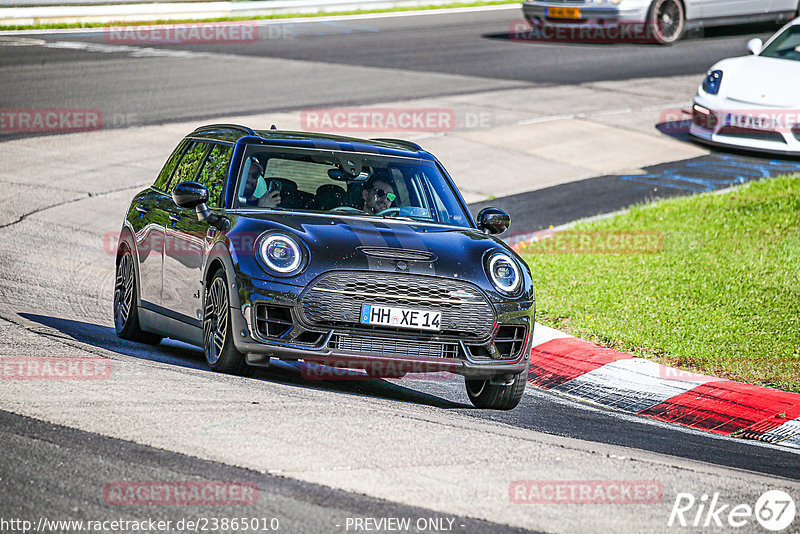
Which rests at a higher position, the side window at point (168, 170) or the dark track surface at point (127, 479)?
the side window at point (168, 170)

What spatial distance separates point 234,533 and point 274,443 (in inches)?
38.7

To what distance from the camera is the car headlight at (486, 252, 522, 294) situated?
6852 millimetres

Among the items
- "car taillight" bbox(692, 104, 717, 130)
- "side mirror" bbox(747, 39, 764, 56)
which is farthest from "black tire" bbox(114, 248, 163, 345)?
"side mirror" bbox(747, 39, 764, 56)

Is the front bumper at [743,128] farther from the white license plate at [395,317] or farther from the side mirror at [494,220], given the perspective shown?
the white license plate at [395,317]

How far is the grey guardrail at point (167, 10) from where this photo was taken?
82.8ft

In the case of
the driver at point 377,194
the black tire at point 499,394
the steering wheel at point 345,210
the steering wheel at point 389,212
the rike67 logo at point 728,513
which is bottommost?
the black tire at point 499,394

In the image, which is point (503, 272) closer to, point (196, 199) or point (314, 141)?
point (314, 141)

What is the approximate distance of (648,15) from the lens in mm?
23266

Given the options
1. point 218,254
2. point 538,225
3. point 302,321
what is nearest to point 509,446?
point 302,321

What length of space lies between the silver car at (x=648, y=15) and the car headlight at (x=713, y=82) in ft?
20.8

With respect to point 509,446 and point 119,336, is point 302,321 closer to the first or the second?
point 509,446

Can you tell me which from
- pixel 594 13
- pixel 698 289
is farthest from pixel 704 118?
pixel 594 13

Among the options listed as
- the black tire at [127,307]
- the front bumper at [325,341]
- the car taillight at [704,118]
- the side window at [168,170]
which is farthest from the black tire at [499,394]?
the car taillight at [704,118]

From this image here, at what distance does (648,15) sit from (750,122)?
27.2 ft
